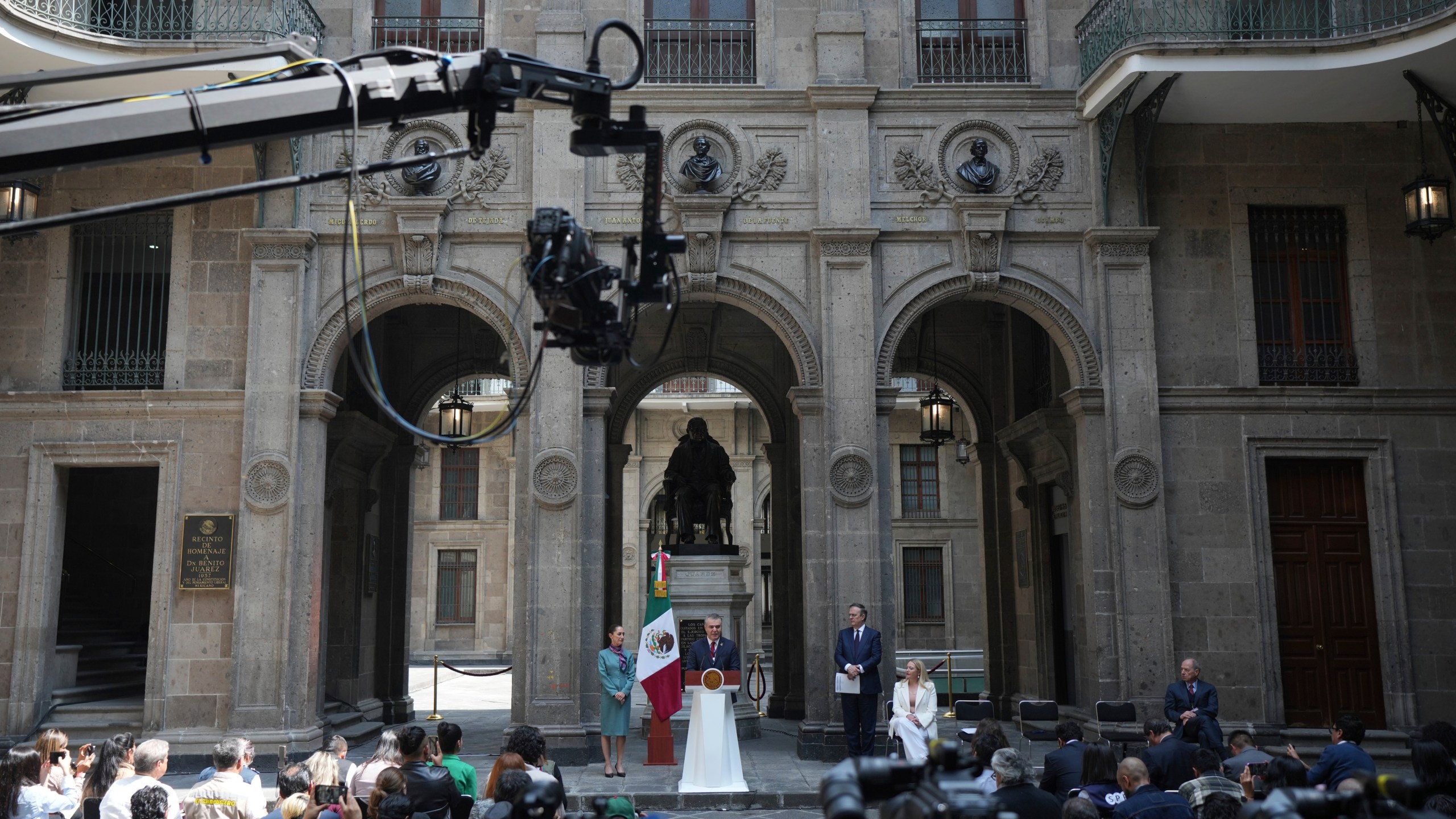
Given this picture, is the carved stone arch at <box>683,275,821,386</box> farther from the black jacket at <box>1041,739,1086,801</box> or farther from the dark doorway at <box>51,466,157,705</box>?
the dark doorway at <box>51,466,157,705</box>

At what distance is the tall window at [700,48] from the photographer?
1617 centimetres

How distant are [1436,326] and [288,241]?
14.3m

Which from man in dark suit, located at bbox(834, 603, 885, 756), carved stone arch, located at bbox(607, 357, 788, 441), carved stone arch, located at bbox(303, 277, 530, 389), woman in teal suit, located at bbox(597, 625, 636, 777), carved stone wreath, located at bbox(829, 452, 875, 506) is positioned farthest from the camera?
carved stone arch, located at bbox(607, 357, 788, 441)

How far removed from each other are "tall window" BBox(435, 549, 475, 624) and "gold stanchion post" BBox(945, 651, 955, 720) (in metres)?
17.8

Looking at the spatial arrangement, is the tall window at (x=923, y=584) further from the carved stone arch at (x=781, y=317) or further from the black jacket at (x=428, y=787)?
the black jacket at (x=428, y=787)

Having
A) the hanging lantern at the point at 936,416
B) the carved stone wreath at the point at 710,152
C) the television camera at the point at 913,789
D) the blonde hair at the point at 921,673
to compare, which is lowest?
the blonde hair at the point at 921,673

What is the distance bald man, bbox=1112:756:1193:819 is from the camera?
6.78 m

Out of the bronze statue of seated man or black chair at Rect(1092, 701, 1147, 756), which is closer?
black chair at Rect(1092, 701, 1147, 756)

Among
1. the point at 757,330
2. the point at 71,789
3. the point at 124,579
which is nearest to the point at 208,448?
the point at 124,579

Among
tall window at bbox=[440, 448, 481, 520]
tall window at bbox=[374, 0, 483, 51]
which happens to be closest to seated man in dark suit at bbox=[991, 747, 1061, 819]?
tall window at bbox=[374, 0, 483, 51]

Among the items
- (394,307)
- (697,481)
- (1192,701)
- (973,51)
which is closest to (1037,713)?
(1192,701)

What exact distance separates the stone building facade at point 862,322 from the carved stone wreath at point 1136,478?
3 cm

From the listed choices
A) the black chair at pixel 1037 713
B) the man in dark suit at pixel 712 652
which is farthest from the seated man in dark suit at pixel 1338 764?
the man in dark suit at pixel 712 652

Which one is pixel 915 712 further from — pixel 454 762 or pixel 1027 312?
pixel 1027 312
